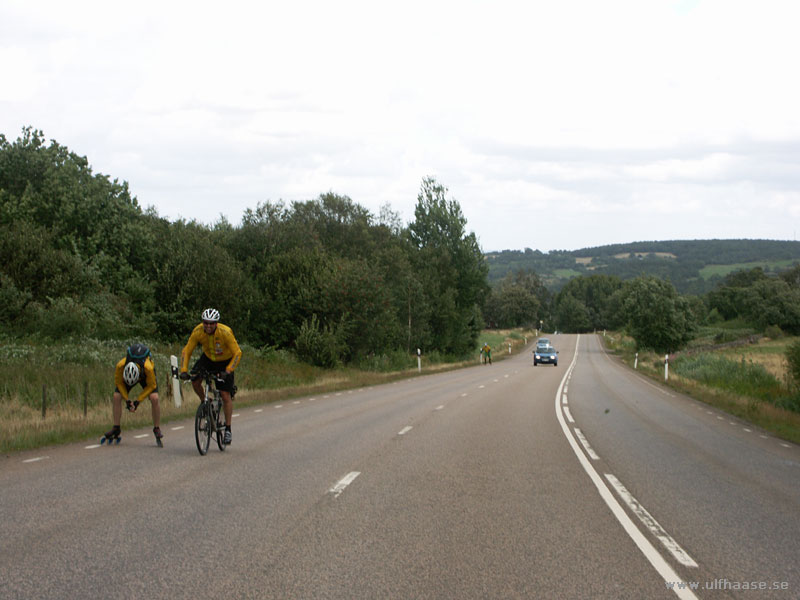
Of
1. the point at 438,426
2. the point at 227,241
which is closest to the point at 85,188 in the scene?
the point at 227,241

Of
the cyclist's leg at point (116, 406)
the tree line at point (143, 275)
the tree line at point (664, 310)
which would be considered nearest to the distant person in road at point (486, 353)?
the tree line at point (143, 275)

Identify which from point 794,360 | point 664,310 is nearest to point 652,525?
point 794,360

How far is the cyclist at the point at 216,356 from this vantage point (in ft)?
34.5

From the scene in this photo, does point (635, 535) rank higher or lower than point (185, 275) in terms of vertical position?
lower

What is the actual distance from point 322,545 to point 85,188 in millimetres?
34496

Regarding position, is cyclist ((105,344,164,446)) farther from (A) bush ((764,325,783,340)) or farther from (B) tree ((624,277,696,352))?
(A) bush ((764,325,783,340))

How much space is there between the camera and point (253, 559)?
5.37m

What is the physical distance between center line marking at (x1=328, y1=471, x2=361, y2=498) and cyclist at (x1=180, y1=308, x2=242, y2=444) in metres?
2.39

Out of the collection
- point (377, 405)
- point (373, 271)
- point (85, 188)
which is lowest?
point (377, 405)

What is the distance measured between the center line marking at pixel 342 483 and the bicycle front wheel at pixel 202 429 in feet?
7.90

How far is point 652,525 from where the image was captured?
6680mm

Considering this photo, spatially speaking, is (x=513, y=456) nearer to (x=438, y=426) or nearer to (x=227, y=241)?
(x=438, y=426)

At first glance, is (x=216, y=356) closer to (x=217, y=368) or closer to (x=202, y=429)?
(x=217, y=368)

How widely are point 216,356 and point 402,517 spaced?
4.91 metres
